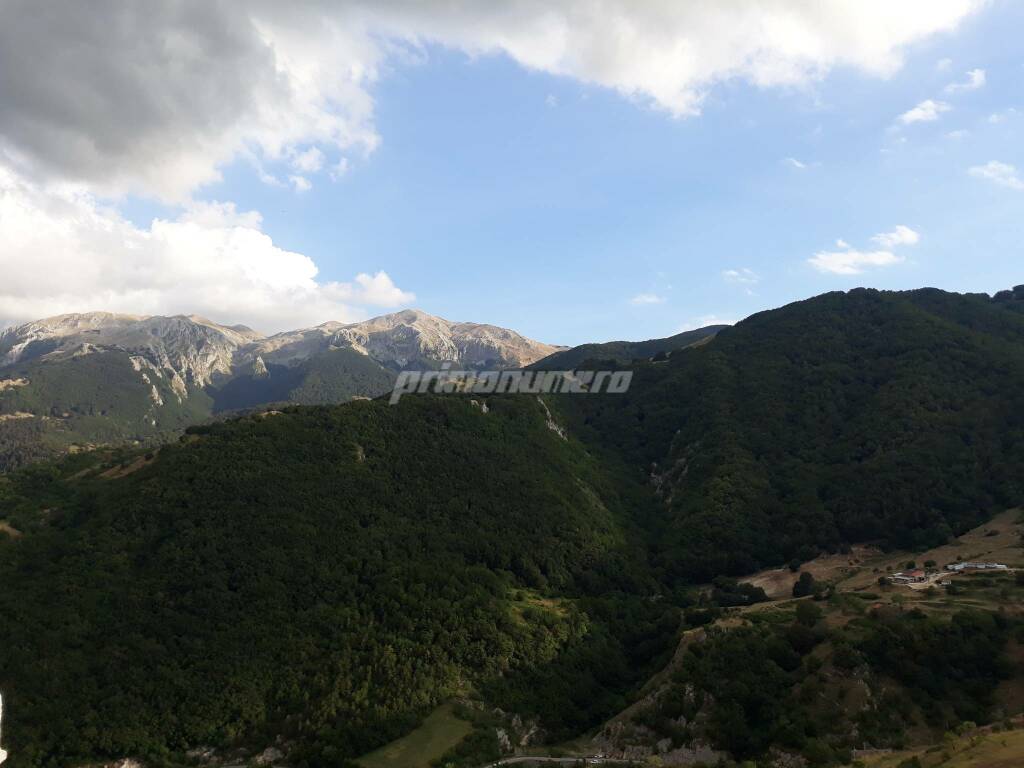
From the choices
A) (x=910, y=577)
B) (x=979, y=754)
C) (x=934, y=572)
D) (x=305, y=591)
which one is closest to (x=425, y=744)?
(x=305, y=591)

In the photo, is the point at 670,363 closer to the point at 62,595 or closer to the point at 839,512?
the point at 839,512

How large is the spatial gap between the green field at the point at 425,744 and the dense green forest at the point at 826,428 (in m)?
56.9

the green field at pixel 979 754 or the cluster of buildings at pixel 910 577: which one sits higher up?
the green field at pixel 979 754

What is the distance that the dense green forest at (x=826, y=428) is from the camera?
385 ft

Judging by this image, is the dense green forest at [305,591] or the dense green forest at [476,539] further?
the dense green forest at [476,539]

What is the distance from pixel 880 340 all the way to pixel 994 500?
199 ft

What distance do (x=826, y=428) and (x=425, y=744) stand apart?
11427 centimetres

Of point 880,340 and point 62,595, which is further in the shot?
point 880,340

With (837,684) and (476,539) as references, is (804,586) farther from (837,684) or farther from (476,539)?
(476,539)

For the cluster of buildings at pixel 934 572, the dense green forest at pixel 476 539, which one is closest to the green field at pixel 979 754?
the dense green forest at pixel 476 539

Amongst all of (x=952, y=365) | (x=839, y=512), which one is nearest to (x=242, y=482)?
(x=839, y=512)

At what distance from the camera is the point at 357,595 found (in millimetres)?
88125

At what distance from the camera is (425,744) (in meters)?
68.7

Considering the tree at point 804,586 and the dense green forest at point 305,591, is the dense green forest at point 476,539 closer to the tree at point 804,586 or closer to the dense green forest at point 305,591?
the dense green forest at point 305,591
